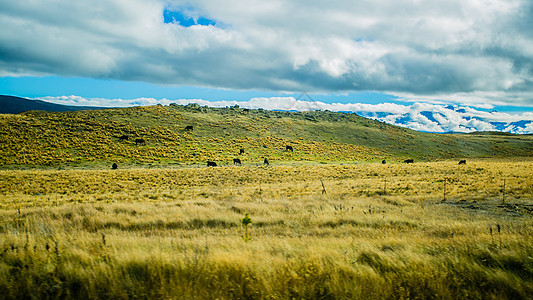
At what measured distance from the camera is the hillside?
45.8 metres

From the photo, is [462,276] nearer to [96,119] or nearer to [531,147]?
[96,119]

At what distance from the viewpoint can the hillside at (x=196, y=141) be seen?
45.8 metres

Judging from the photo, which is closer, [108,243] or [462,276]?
[462,276]

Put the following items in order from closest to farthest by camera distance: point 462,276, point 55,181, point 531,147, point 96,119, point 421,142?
point 462,276
point 55,181
point 96,119
point 421,142
point 531,147

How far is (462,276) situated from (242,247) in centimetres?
381

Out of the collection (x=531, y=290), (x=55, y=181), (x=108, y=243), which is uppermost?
(x=531, y=290)

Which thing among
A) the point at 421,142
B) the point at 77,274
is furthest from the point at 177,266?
the point at 421,142

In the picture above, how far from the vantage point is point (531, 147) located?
10544 cm

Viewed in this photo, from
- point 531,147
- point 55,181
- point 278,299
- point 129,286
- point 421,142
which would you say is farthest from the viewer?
point 531,147

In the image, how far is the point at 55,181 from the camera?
83.3 ft

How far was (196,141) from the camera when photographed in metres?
62.4

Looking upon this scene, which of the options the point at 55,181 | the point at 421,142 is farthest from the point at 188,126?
the point at 421,142

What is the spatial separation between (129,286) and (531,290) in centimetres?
566

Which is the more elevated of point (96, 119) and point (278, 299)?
point (96, 119)
